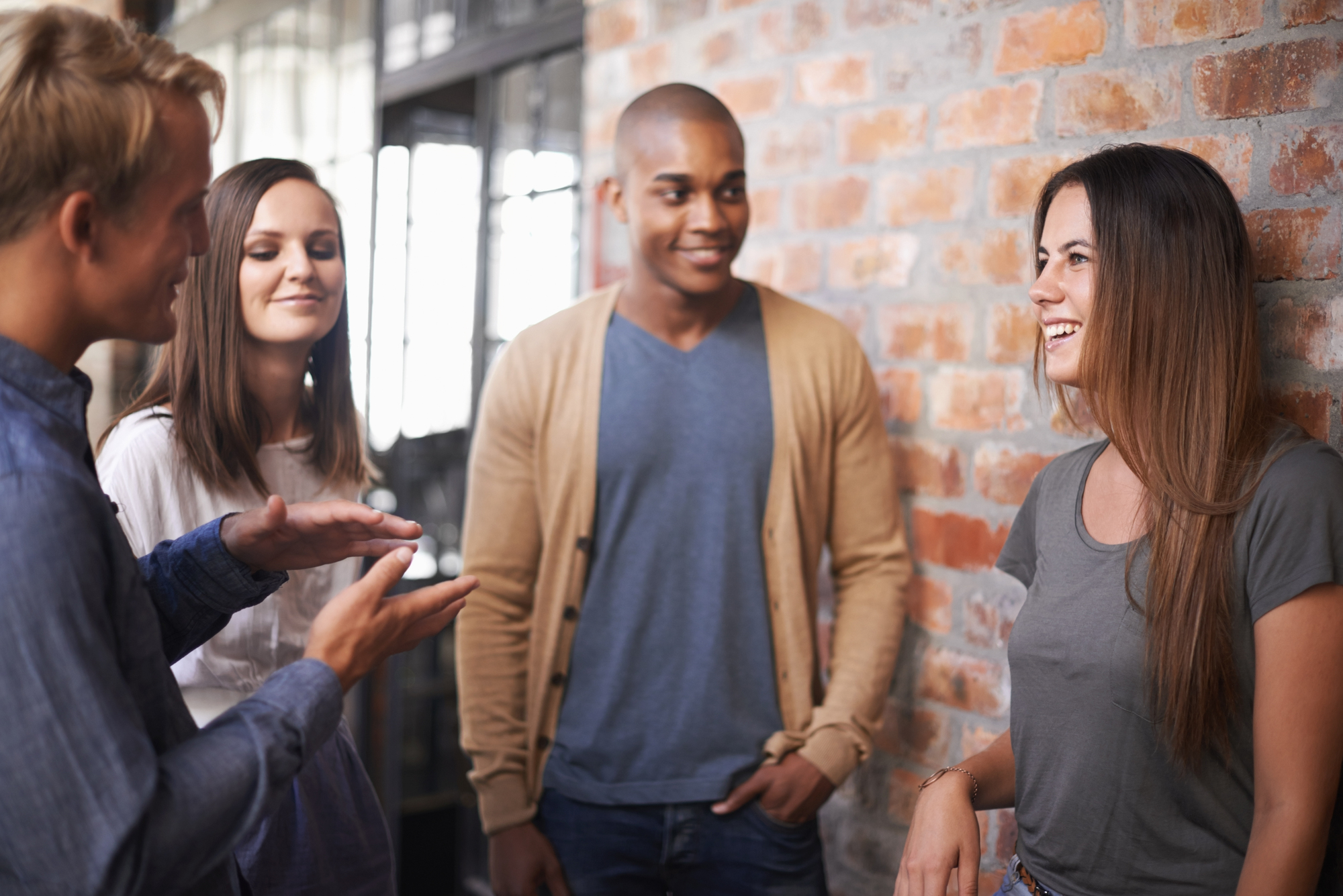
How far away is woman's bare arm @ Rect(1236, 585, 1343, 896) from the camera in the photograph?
978 mm

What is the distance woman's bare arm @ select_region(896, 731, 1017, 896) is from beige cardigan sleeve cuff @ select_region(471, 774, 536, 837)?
66 cm

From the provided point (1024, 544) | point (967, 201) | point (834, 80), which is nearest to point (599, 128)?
point (834, 80)

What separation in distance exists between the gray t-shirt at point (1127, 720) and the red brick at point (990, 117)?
0.63 m

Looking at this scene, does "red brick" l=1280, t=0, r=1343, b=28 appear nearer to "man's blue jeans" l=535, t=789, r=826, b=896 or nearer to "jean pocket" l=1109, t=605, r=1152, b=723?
"jean pocket" l=1109, t=605, r=1152, b=723

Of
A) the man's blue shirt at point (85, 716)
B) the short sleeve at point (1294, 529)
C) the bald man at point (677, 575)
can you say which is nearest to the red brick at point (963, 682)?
the bald man at point (677, 575)

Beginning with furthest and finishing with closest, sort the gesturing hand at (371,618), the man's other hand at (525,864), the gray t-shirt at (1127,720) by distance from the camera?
the man's other hand at (525,864) < the gray t-shirt at (1127,720) < the gesturing hand at (371,618)

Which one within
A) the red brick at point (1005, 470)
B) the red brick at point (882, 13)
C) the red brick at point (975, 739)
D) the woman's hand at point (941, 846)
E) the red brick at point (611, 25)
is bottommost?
the red brick at point (975, 739)

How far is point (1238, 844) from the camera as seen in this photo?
1053 millimetres

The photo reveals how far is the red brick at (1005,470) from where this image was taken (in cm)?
151

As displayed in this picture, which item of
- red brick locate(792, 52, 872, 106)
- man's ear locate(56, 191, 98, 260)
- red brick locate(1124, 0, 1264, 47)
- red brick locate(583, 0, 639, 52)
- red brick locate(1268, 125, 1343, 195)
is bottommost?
man's ear locate(56, 191, 98, 260)

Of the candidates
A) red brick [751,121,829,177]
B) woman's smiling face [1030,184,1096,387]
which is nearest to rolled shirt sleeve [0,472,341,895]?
woman's smiling face [1030,184,1096,387]

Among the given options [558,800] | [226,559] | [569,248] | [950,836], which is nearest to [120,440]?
[226,559]

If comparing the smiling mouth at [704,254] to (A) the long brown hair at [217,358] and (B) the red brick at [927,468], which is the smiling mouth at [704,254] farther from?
(A) the long brown hair at [217,358]

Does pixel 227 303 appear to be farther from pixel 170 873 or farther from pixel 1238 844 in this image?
pixel 1238 844
